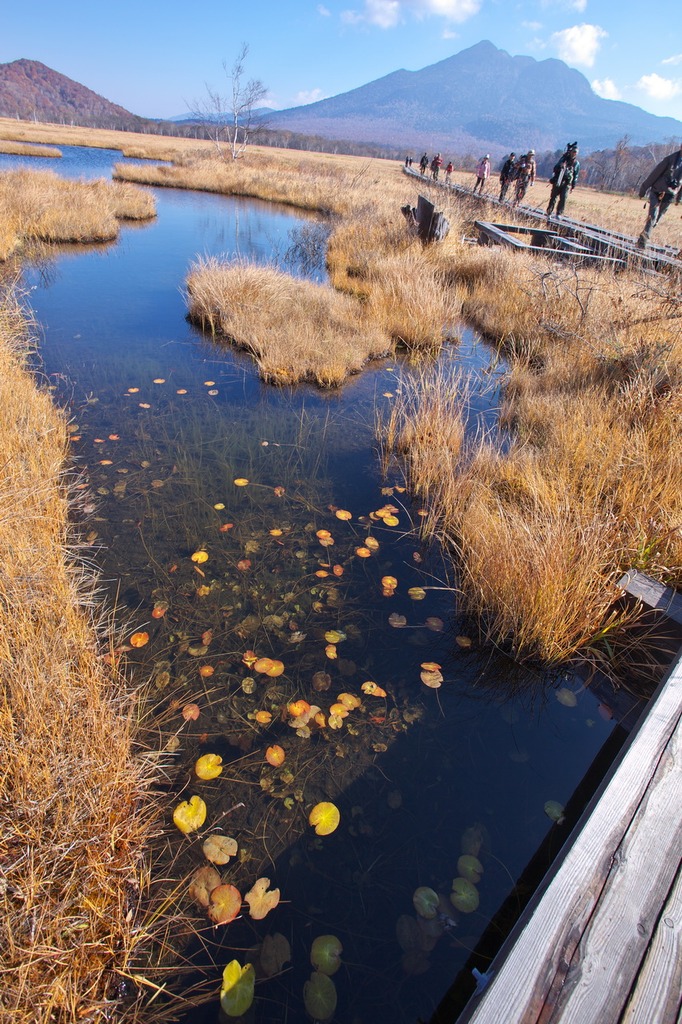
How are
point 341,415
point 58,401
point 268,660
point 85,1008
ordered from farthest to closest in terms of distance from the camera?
point 341,415
point 58,401
point 268,660
point 85,1008

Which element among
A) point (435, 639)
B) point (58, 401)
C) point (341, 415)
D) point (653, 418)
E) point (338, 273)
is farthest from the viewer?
point (338, 273)

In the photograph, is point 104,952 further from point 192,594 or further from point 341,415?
point 341,415

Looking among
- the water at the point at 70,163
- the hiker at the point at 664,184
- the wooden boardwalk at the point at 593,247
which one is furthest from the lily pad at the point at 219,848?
the water at the point at 70,163

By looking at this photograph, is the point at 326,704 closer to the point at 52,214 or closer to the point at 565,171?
the point at 52,214

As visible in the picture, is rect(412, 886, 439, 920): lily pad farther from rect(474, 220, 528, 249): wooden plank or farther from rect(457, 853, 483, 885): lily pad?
rect(474, 220, 528, 249): wooden plank

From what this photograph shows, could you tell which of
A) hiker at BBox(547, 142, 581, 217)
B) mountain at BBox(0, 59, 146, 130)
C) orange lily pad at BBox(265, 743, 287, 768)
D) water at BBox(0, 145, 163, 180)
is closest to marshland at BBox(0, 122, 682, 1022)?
orange lily pad at BBox(265, 743, 287, 768)

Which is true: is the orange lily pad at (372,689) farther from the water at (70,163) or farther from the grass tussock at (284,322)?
the water at (70,163)

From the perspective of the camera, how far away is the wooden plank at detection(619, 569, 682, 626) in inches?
99.3

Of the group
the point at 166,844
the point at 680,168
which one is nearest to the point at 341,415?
the point at 166,844

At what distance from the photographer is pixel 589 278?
7.49 m

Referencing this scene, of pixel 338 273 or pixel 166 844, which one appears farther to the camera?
pixel 338 273

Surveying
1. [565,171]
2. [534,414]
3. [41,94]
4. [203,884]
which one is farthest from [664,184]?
[41,94]

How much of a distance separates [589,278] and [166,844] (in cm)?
859

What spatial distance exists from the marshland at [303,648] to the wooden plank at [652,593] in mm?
90
